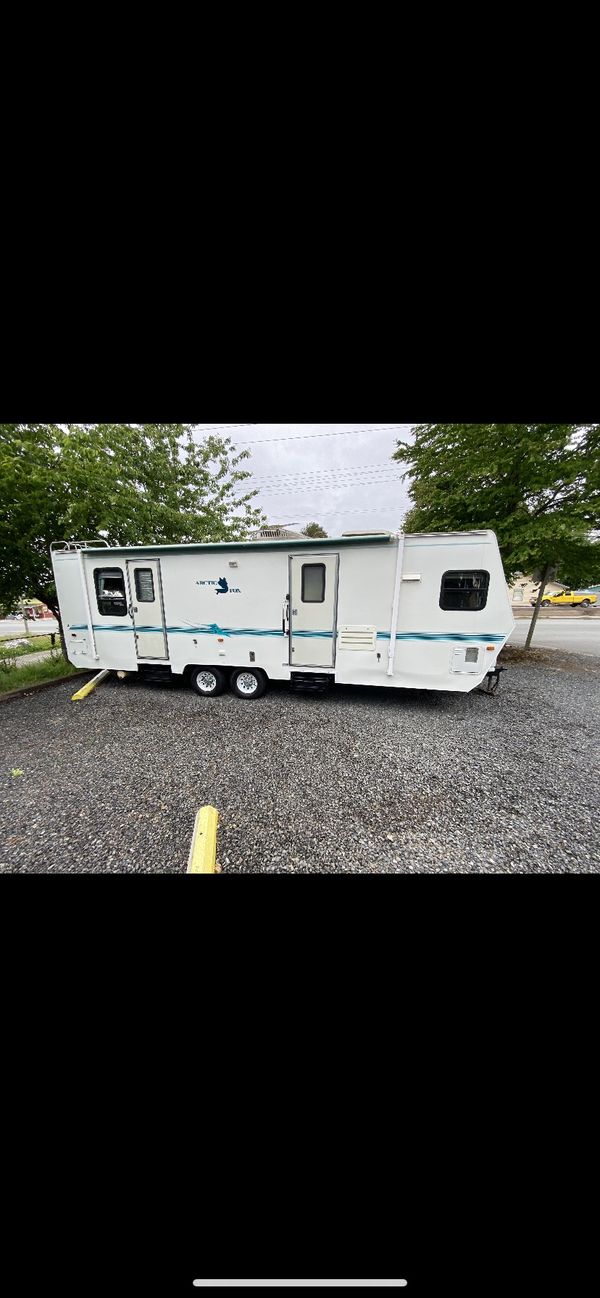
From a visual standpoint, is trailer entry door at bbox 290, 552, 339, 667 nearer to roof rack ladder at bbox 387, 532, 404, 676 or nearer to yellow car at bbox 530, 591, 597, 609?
roof rack ladder at bbox 387, 532, 404, 676

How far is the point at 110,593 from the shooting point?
221 inches

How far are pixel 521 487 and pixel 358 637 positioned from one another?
15.4 ft

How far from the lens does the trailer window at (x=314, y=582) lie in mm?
4883

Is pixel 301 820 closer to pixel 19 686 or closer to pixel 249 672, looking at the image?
pixel 249 672

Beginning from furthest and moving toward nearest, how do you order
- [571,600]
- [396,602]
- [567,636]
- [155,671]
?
[571,600]
[567,636]
[155,671]
[396,602]

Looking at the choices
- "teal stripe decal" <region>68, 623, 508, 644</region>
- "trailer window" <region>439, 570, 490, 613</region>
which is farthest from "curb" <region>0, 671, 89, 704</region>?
"trailer window" <region>439, 570, 490, 613</region>

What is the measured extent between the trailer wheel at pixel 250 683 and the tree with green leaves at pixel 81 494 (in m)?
3.53

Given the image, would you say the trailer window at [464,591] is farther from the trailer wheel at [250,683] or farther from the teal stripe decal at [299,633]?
the trailer wheel at [250,683]

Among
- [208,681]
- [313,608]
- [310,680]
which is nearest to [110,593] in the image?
[208,681]

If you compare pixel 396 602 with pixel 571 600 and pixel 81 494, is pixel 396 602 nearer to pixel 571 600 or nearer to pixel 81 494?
pixel 81 494

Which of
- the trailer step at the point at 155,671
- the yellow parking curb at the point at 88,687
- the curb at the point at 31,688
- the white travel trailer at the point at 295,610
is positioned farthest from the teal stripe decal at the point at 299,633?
the curb at the point at 31,688
